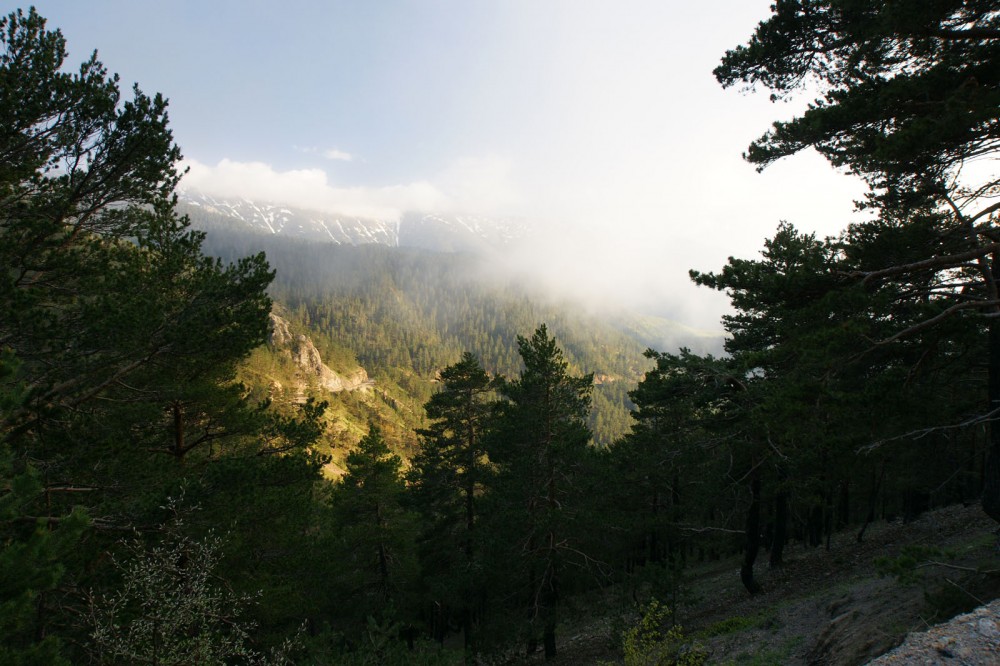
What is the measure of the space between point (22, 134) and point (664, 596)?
1650cm

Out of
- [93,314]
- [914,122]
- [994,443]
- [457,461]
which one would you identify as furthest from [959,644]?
[457,461]

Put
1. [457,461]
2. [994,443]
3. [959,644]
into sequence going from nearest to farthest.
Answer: [959,644]
[994,443]
[457,461]

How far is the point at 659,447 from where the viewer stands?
2203 cm

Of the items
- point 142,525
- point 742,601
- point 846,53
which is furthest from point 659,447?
point 142,525

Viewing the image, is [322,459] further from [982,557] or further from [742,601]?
[742,601]

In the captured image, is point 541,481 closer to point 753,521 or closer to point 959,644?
point 753,521

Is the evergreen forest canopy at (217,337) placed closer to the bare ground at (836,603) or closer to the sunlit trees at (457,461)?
the bare ground at (836,603)

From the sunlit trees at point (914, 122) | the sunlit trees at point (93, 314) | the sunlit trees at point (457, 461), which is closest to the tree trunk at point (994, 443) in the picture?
the sunlit trees at point (914, 122)

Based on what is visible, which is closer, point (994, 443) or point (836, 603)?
point (994, 443)

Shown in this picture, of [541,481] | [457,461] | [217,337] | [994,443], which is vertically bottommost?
[457,461]

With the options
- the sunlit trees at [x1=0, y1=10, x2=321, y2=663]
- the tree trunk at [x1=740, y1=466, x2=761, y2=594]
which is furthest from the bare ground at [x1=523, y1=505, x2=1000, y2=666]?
the sunlit trees at [x1=0, y1=10, x2=321, y2=663]

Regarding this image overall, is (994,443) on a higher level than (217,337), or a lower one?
lower

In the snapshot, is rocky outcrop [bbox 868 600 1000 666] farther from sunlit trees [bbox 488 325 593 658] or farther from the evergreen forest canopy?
sunlit trees [bbox 488 325 593 658]

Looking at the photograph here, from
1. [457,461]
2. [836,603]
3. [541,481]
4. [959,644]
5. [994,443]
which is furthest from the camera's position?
[457,461]
